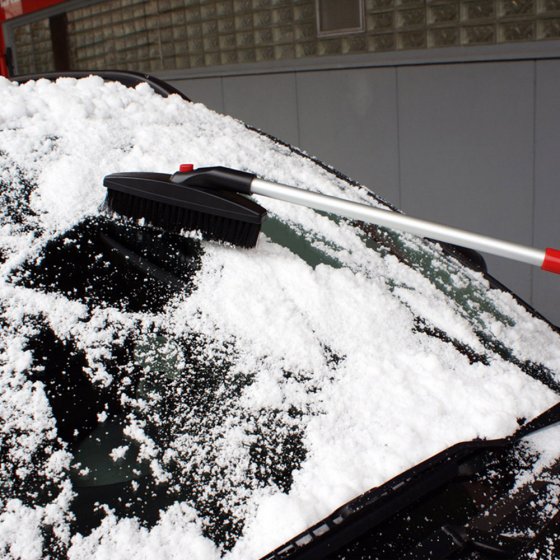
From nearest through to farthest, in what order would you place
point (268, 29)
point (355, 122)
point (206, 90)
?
point (355, 122)
point (268, 29)
point (206, 90)

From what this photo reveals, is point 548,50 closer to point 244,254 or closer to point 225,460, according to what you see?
point 244,254

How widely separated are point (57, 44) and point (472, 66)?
4425 millimetres

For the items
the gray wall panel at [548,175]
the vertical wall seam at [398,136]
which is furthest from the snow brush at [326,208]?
the vertical wall seam at [398,136]

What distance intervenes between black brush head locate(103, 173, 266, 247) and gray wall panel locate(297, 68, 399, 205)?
3.11m

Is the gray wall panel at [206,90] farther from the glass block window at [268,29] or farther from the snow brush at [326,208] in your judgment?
the snow brush at [326,208]

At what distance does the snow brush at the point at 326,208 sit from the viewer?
123 cm

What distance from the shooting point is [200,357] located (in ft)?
3.48

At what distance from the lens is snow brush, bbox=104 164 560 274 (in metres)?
1.23

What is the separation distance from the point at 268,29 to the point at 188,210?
150 inches

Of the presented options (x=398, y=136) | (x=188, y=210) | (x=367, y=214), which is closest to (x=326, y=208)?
(x=367, y=214)

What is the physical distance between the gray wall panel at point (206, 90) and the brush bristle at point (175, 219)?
164 inches

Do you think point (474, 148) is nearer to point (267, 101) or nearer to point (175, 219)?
point (267, 101)

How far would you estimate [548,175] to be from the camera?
3.56m

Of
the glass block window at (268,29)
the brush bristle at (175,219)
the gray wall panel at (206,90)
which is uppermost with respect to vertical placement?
the glass block window at (268,29)
